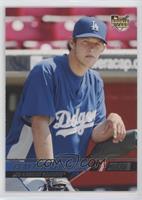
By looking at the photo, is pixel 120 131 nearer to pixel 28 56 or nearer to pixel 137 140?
pixel 137 140

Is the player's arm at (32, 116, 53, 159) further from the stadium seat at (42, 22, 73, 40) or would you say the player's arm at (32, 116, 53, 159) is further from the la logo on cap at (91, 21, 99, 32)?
the la logo on cap at (91, 21, 99, 32)

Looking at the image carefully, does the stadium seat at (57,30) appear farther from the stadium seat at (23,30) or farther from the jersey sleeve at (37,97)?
the jersey sleeve at (37,97)

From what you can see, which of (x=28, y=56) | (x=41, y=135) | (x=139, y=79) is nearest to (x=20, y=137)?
(x=41, y=135)

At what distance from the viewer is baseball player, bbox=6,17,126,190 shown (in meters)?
4.81

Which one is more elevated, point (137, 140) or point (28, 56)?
point (28, 56)

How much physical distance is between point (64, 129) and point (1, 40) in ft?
2.35

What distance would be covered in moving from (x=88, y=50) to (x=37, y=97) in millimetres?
460

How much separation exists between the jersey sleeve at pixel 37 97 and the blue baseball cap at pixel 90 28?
13.0 inches

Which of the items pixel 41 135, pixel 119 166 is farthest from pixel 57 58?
pixel 119 166

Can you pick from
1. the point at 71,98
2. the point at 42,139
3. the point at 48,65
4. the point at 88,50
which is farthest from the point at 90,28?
the point at 42,139

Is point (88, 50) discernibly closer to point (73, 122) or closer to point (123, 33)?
point (123, 33)

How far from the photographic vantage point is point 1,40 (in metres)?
4.79
